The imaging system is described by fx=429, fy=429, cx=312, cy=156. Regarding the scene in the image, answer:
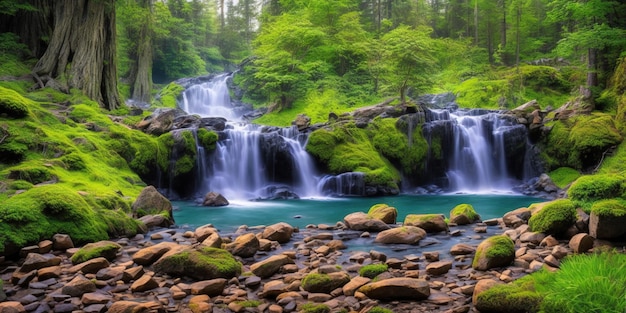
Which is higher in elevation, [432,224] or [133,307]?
[432,224]

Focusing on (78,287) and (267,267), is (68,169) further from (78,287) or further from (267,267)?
(267,267)

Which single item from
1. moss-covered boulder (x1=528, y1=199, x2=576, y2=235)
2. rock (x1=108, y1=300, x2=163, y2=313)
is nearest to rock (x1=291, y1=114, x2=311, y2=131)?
moss-covered boulder (x1=528, y1=199, x2=576, y2=235)

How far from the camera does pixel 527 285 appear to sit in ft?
14.3

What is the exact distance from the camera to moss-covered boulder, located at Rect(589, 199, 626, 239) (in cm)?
604

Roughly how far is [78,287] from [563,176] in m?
18.2

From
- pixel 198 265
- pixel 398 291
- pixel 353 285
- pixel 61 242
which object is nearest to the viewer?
pixel 398 291

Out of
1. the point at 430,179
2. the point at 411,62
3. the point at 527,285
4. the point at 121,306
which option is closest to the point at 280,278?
the point at 121,306

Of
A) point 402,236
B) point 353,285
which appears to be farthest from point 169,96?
point 353,285

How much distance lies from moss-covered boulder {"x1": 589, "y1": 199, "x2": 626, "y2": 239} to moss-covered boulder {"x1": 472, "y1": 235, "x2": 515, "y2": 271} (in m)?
1.45

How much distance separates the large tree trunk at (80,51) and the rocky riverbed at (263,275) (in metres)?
14.3

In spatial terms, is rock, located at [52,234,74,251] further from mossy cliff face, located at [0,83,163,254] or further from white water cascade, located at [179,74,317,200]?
white water cascade, located at [179,74,317,200]

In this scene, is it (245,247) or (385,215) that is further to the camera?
(385,215)

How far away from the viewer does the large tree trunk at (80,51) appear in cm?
1884

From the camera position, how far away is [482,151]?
2019 cm
